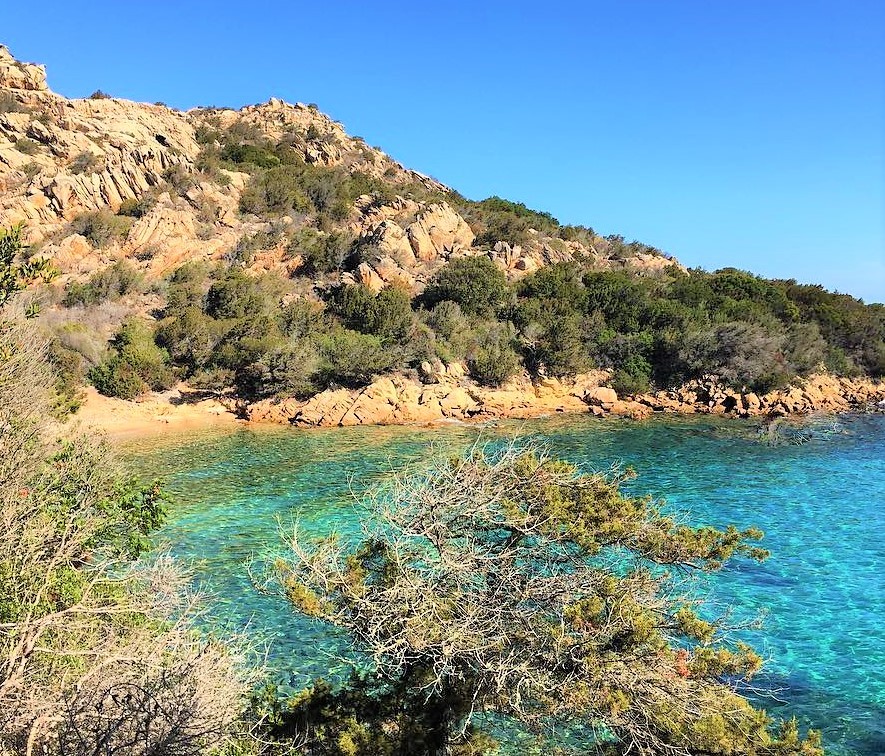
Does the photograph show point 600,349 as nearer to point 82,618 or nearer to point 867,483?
point 867,483

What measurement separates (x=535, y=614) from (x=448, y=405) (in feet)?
65.4

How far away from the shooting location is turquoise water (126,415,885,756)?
25.7ft

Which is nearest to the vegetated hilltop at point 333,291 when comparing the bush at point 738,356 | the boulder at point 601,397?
the bush at point 738,356

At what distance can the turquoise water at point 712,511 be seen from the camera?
7820 millimetres

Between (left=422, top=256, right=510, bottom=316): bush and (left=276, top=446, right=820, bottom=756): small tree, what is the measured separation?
2603cm

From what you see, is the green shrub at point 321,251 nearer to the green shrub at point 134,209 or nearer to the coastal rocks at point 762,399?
the green shrub at point 134,209

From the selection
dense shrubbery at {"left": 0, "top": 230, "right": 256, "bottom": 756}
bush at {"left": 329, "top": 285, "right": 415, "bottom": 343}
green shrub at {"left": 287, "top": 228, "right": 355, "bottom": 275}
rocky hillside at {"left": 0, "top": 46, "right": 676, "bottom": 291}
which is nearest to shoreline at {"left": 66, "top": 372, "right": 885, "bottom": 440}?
bush at {"left": 329, "top": 285, "right": 415, "bottom": 343}

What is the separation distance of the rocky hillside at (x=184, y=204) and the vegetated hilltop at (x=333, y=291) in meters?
0.15

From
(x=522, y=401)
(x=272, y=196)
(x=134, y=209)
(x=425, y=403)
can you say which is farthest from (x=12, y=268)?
(x=272, y=196)

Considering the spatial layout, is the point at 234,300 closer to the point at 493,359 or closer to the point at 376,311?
the point at 376,311

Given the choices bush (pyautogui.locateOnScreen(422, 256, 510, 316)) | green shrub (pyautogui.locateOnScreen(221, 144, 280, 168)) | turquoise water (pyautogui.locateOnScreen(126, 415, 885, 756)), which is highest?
green shrub (pyautogui.locateOnScreen(221, 144, 280, 168))

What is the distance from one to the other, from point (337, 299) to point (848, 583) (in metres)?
24.8

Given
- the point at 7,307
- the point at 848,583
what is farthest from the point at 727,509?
the point at 7,307

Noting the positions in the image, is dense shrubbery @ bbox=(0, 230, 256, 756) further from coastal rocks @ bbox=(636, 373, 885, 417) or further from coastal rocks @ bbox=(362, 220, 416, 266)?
coastal rocks @ bbox=(362, 220, 416, 266)
